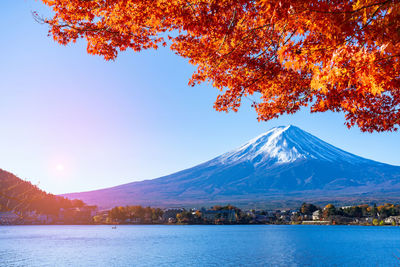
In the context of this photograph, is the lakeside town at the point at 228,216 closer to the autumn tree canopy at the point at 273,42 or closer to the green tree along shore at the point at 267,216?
the green tree along shore at the point at 267,216

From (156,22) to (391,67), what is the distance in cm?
485

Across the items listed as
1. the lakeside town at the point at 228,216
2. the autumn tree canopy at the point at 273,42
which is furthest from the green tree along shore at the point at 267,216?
the autumn tree canopy at the point at 273,42

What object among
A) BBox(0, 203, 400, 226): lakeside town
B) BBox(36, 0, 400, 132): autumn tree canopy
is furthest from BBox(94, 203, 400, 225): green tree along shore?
BBox(36, 0, 400, 132): autumn tree canopy

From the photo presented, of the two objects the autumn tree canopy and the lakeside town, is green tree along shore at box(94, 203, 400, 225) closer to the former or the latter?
the lakeside town

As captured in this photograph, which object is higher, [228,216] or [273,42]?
[273,42]

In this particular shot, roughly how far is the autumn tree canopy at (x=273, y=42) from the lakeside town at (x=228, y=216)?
142491mm

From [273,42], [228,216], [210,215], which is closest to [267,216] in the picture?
[228,216]

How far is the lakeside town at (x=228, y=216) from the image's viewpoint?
5399 inches

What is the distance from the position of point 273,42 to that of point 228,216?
509 ft

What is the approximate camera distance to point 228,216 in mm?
158000

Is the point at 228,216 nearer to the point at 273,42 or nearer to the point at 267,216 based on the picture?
the point at 267,216

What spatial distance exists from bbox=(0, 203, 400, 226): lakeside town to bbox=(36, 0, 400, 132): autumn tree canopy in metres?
142

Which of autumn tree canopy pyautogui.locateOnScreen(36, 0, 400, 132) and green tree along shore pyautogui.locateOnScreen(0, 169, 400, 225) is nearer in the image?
autumn tree canopy pyautogui.locateOnScreen(36, 0, 400, 132)

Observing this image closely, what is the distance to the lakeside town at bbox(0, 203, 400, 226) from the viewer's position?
13712 cm
